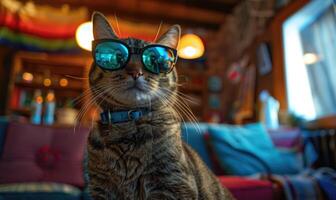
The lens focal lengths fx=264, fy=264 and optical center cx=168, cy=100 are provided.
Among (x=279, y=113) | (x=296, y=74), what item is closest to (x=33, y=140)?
(x=279, y=113)

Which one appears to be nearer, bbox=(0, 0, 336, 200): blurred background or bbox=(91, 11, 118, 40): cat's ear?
bbox=(91, 11, 118, 40): cat's ear

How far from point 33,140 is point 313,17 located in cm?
231

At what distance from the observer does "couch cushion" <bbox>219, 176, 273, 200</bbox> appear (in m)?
1.11

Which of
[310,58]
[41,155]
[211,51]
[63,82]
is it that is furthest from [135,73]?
[211,51]

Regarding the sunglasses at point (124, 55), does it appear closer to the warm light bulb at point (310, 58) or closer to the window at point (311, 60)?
the window at point (311, 60)

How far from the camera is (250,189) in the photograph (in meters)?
1.13

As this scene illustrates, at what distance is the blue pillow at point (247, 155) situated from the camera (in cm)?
146

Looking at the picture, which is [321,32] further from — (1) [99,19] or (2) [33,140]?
(2) [33,140]

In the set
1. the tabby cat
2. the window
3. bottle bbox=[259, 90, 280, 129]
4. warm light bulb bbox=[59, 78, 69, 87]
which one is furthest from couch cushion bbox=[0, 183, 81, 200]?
warm light bulb bbox=[59, 78, 69, 87]

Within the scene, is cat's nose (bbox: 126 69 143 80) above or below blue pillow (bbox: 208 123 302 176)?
above

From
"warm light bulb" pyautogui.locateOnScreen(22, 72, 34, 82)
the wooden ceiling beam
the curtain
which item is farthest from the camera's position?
the wooden ceiling beam

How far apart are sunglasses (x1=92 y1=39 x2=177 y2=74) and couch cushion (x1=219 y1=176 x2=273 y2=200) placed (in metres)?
0.69

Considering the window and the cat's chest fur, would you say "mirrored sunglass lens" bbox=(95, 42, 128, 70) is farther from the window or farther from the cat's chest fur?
the window

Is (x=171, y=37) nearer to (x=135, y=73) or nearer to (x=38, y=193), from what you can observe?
(x=135, y=73)
